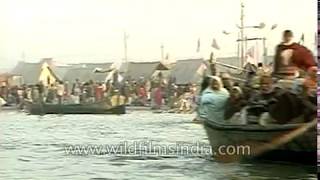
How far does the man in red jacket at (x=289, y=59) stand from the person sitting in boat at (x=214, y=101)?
21cm

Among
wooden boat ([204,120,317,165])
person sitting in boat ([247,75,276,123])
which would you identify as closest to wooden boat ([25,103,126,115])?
wooden boat ([204,120,317,165])

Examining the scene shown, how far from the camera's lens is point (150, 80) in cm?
272

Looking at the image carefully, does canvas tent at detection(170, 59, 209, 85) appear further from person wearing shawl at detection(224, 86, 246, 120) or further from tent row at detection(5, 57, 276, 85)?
person wearing shawl at detection(224, 86, 246, 120)

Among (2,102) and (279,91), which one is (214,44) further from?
(2,102)

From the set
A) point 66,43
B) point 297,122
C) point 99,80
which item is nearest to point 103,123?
point 99,80

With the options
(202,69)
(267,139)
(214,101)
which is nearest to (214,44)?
(202,69)

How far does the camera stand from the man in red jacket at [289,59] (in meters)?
2.64

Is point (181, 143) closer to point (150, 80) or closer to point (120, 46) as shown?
point (150, 80)

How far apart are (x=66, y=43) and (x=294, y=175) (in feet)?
3.23

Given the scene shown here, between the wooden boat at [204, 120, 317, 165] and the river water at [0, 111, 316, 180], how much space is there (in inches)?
1.5

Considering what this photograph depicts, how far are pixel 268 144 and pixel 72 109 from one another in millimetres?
751

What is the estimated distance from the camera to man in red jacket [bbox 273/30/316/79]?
2641mm

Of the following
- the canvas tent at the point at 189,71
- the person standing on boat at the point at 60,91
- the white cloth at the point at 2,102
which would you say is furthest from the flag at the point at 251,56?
the white cloth at the point at 2,102

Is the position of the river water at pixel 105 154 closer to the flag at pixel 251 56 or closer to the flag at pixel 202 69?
the flag at pixel 202 69
